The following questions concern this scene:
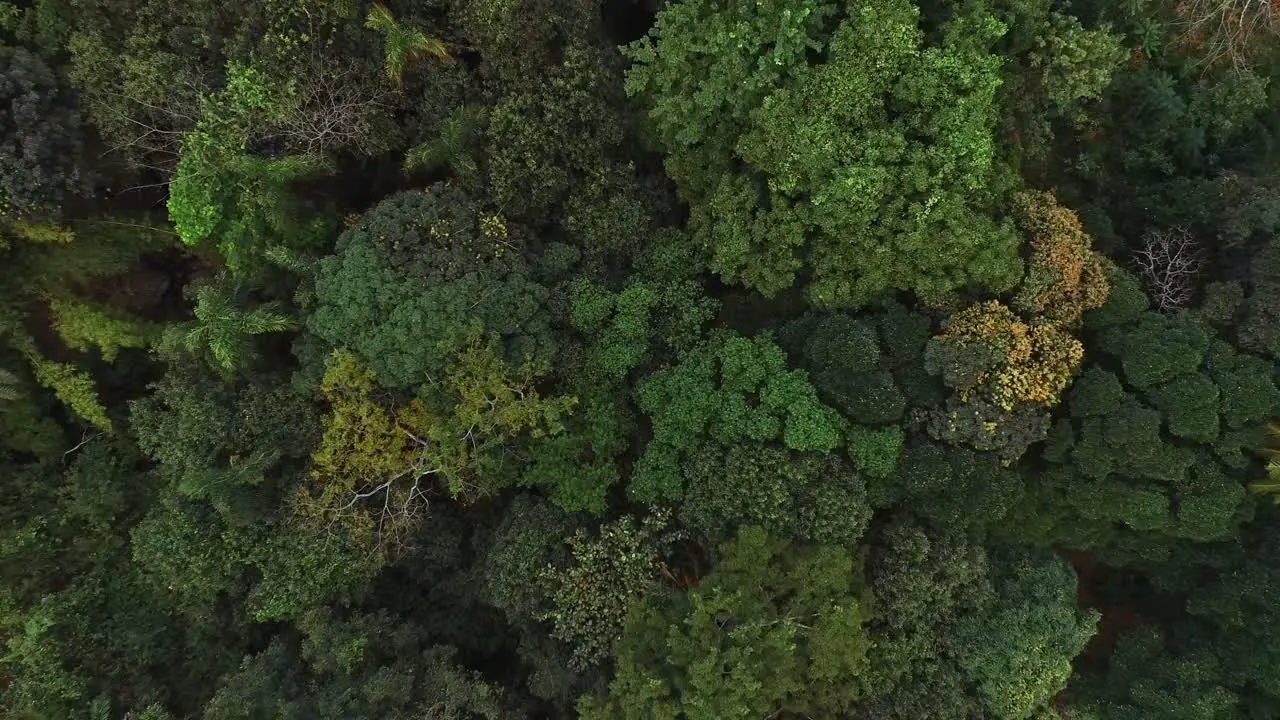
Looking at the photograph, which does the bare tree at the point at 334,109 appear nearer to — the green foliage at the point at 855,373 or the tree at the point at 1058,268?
the green foliage at the point at 855,373

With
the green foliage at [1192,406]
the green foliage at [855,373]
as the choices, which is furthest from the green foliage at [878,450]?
the green foliage at [1192,406]

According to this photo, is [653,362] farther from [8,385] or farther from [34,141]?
[8,385]

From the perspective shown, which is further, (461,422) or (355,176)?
(355,176)

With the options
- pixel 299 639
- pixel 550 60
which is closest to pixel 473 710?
pixel 299 639

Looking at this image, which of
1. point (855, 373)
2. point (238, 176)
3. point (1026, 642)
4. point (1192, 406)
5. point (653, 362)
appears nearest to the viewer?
point (1192, 406)

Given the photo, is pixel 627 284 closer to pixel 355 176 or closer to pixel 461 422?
pixel 461 422

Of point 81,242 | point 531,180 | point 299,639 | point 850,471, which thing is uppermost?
point 531,180

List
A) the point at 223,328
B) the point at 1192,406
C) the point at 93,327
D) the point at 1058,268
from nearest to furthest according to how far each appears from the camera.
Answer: the point at 1192,406, the point at 1058,268, the point at 223,328, the point at 93,327

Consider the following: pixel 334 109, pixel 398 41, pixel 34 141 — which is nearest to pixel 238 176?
pixel 334 109
